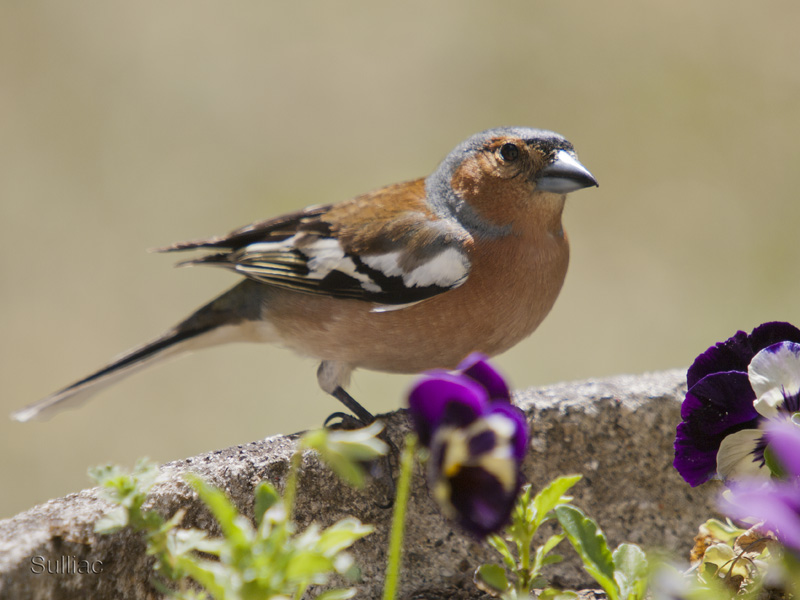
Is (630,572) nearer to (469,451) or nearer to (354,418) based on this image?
(469,451)

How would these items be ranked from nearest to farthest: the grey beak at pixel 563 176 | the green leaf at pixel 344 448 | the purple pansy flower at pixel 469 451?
1. the green leaf at pixel 344 448
2. the purple pansy flower at pixel 469 451
3. the grey beak at pixel 563 176

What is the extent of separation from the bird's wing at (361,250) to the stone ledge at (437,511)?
497 mm

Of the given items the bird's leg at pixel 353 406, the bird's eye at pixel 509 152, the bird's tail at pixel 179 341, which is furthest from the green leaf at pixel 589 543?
the bird's tail at pixel 179 341

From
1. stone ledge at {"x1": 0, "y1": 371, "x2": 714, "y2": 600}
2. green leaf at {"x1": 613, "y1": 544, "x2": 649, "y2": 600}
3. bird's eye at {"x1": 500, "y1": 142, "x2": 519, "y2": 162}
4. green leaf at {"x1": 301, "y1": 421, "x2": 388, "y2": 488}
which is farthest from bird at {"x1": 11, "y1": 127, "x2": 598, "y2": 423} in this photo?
green leaf at {"x1": 301, "y1": 421, "x2": 388, "y2": 488}

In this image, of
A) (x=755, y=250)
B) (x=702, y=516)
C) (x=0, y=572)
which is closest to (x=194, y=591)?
(x=0, y=572)

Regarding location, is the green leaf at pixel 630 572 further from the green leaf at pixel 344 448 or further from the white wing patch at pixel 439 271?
the white wing patch at pixel 439 271

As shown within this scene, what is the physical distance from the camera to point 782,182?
6918 mm

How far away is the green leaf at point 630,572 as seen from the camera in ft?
4.60

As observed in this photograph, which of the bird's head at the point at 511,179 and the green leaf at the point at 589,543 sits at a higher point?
the bird's head at the point at 511,179

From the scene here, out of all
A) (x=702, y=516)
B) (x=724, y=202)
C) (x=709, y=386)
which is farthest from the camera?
(x=724, y=202)

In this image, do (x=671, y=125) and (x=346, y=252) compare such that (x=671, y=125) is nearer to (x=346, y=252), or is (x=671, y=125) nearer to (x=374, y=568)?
(x=346, y=252)

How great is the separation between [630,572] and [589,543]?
95 millimetres

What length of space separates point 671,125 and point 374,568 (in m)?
6.52

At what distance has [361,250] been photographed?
262cm
